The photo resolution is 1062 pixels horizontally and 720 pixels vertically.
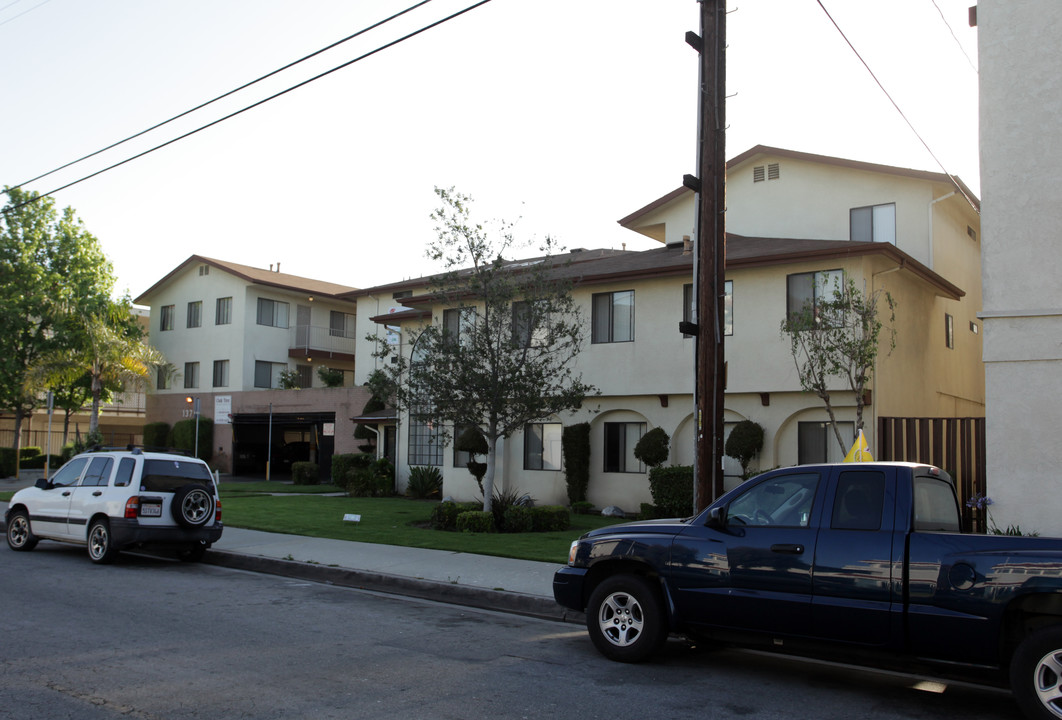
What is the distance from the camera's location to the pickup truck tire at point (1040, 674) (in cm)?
563

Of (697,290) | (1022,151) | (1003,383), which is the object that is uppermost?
(1022,151)

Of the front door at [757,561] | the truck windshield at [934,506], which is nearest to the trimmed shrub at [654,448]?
the front door at [757,561]

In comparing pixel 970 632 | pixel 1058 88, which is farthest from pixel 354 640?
pixel 1058 88

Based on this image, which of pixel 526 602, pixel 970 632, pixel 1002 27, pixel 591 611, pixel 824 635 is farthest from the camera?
pixel 1002 27

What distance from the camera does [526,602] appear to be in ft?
33.6

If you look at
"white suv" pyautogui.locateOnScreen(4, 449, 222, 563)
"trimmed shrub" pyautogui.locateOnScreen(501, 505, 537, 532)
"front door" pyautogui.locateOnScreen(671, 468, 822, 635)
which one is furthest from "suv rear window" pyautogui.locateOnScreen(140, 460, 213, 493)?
"front door" pyautogui.locateOnScreen(671, 468, 822, 635)

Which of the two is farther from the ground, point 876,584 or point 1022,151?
point 1022,151

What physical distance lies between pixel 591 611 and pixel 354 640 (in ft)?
7.28

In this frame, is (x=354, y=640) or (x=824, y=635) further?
(x=354, y=640)

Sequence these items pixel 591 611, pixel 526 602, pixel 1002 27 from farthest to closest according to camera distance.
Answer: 1. pixel 1002 27
2. pixel 526 602
3. pixel 591 611

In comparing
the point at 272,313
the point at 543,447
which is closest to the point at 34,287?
the point at 272,313

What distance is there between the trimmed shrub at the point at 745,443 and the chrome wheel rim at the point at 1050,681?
531 inches

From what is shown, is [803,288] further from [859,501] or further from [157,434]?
[157,434]

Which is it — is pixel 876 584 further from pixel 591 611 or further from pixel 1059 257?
pixel 1059 257
